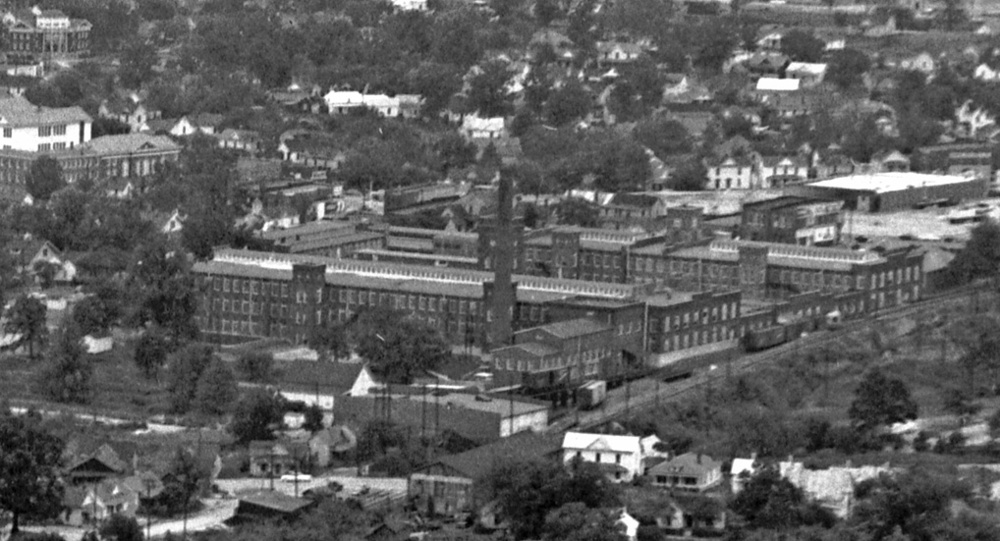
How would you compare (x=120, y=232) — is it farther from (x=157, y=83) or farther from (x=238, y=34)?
(x=238, y=34)

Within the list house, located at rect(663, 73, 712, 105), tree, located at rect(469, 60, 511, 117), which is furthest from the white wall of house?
house, located at rect(663, 73, 712, 105)

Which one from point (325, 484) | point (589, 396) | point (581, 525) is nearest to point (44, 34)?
point (589, 396)

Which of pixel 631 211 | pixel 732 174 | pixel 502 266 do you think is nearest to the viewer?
pixel 502 266

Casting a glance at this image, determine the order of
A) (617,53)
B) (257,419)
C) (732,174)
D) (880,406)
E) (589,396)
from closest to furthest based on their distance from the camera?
(257,419) → (880,406) → (589,396) → (732,174) → (617,53)

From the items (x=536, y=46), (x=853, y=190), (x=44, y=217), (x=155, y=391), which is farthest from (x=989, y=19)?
(x=155, y=391)

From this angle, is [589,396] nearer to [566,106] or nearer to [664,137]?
[664,137]

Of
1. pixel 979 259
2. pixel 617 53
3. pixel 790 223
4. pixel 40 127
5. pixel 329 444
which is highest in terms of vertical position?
pixel 617 53

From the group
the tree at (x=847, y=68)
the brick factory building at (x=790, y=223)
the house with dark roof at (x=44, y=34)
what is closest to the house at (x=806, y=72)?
the tree at (x=847, y=68)
